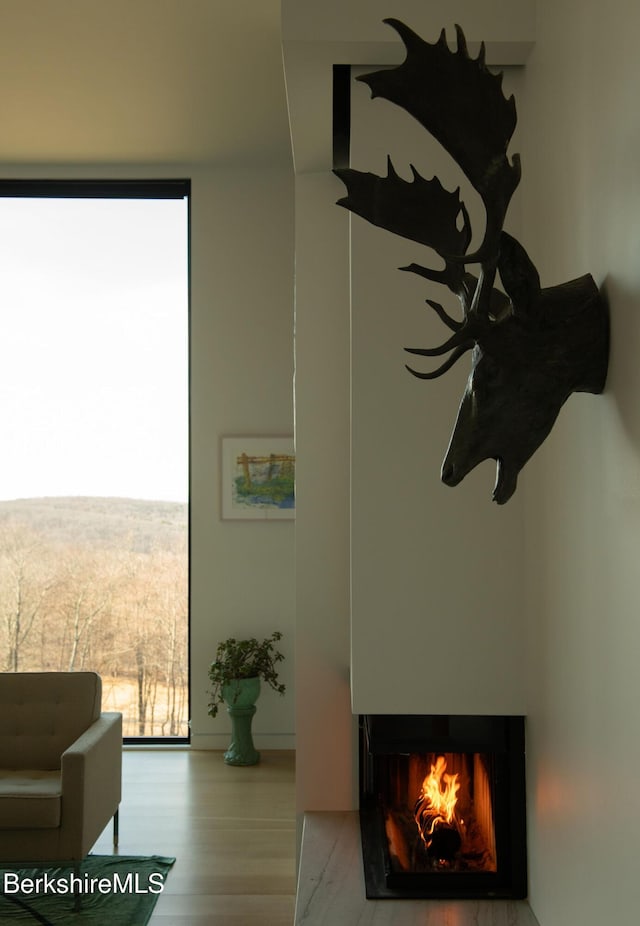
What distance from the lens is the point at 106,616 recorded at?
6.59 metres

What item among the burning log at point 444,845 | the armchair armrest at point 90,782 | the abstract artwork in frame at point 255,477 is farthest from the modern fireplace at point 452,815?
the abstract artwork in frame at point 255,477

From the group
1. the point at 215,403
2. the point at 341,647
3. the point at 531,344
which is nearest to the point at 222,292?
the point at 215,403

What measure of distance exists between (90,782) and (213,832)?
104 cm

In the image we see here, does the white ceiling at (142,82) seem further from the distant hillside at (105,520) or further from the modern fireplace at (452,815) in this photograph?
the modern fireplace at (452,815)

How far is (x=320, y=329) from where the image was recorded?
12.0 ft

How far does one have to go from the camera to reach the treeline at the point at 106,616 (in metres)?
6.55

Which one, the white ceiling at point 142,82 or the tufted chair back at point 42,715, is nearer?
the tufted chair back at point 42,715

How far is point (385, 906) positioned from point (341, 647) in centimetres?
112

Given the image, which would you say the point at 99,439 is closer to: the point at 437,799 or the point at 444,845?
the point at 437,799

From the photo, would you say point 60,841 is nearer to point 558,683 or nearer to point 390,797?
point 390,797

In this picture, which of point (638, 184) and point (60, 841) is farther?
point (60, 841)

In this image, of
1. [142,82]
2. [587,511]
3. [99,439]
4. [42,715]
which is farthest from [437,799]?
[99,439]

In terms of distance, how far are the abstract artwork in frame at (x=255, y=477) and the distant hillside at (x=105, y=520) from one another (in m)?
0.40

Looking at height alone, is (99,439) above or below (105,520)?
above
